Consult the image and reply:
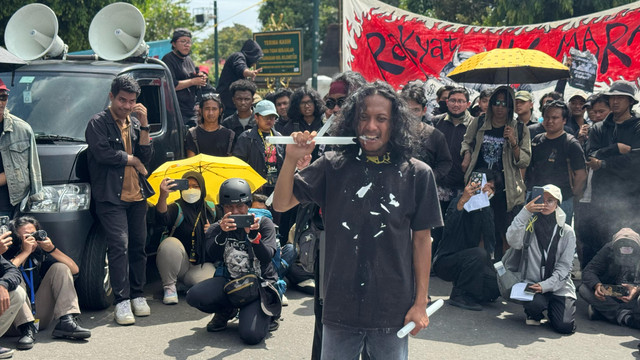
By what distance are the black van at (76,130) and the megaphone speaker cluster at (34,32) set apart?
0.31 meters

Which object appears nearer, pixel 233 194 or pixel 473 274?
pixel 233 194

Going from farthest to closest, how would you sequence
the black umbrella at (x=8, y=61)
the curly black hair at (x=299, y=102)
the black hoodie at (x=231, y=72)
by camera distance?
the black hoodie at (x=231, y=72)
the curly black hair at (x=299, y=102)
the black umbrella at (x=8, y=61)

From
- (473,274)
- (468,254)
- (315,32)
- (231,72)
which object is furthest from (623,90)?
(315,32)

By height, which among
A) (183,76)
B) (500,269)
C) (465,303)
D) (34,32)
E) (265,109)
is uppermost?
(34,32)

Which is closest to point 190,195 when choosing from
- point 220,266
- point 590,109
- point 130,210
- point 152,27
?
point 130,210

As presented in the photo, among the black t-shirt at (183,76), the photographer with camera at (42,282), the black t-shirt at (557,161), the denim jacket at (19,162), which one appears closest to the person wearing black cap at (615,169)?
the black t-shirt at (557,161)

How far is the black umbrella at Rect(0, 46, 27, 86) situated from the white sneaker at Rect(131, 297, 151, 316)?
233 cm

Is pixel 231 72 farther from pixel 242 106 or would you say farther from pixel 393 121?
pixel 393 121

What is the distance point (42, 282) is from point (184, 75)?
3.93 metres

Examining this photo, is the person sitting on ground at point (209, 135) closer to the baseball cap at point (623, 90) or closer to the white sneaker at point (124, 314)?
the white sneaker at point (124, 314)

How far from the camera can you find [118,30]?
762 cm

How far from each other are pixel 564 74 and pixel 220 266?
170 inches

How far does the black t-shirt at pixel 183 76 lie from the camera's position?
907 cm

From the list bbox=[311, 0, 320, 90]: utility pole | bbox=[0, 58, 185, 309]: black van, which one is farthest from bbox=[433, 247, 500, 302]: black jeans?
bbox=[311, 0, 320, 90]: utility pole
